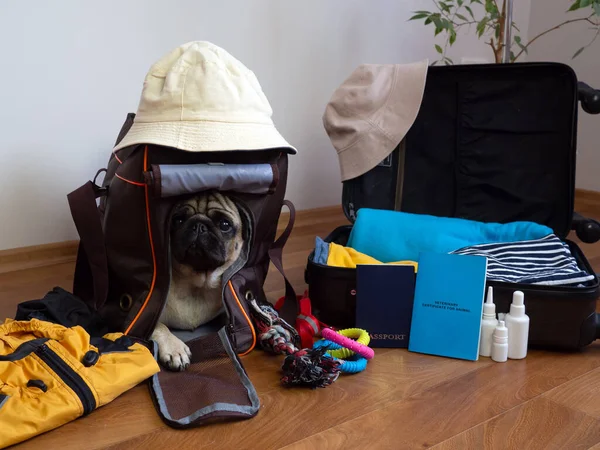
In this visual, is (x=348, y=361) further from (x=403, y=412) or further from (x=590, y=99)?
(x=590, y=99)

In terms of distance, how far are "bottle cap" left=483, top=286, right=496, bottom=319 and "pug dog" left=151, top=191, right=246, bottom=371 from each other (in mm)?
521

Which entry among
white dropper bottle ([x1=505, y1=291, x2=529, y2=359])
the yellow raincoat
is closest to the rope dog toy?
the yellow raincoat

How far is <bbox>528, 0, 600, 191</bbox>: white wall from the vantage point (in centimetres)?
277

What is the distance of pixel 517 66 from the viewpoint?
5.66 feet

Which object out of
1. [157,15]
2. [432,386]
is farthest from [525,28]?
[432,386]

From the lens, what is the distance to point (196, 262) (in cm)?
131

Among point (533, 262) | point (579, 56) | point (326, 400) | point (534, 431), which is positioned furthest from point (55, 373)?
point (579, 56)

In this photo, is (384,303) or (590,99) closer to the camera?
(384,303)

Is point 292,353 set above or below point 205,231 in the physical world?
below

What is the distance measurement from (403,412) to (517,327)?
336mm

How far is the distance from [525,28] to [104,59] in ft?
6.67

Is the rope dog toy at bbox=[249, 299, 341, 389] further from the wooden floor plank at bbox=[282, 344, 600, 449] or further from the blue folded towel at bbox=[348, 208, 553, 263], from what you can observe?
the blue folded towel at bbox=[348, 208, 553, 263]

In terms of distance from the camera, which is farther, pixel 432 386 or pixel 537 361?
pixel 537 361

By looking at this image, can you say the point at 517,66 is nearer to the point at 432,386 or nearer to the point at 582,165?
the point at 432,386
